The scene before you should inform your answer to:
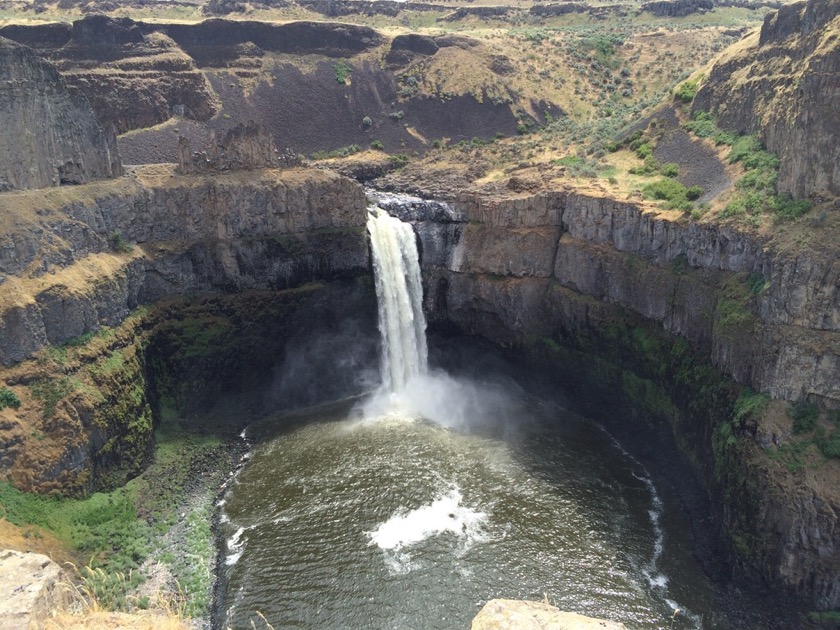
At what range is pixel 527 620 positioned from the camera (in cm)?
1480

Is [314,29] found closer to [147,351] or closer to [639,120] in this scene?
[639,120]

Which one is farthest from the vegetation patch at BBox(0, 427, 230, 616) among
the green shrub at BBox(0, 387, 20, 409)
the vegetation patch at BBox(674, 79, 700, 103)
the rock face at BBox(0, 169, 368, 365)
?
the vegetation patch at BBox(674, 79, 700, 103)

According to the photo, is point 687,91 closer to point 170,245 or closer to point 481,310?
point 481,310

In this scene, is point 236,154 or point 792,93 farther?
point 236,154

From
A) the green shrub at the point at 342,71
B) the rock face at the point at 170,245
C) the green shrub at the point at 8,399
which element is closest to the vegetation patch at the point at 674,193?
the rock face at the point at 170,245

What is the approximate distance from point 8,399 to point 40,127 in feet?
58.3

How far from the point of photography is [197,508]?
127 feet

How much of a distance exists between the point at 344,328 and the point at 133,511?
69.7 ft

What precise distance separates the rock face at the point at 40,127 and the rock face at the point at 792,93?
144ft

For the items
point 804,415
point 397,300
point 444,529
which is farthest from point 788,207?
point 397,300

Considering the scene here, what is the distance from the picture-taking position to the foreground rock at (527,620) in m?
14.6

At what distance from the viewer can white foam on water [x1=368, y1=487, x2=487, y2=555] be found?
35750mm

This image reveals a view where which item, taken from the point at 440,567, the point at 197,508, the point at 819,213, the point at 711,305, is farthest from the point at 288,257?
the point at 819,213

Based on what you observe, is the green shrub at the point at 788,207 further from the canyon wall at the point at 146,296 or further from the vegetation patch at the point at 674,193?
the canyon wall at the point at 146,296
